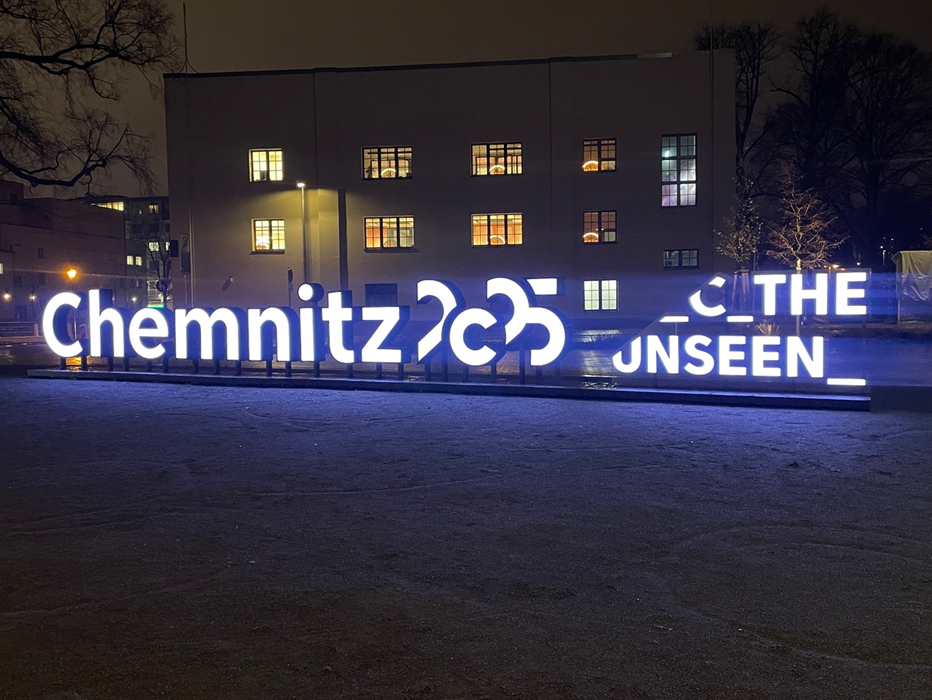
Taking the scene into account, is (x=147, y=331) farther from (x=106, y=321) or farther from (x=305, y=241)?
(x=305, y=241)

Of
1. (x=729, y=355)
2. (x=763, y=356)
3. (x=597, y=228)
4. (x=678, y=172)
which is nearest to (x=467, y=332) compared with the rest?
(x=729, y=355)

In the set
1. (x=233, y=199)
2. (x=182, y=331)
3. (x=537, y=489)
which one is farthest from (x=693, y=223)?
(x=537, y=489)

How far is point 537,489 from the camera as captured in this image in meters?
7.81

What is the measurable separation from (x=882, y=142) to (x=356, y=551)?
1961 inches

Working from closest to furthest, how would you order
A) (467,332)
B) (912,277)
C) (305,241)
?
1. (467,332)
2. (912,277)
3. (305,241)

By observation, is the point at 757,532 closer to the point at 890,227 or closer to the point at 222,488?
the point at 222,488

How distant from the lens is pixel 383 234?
1510 inches

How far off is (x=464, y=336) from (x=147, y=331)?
777cm

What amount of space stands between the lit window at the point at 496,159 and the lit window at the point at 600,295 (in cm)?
624

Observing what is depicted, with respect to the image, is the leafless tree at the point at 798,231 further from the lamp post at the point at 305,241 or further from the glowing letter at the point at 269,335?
the glowing letter at the point at 269,335

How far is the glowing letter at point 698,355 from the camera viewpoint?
14312 millimetres

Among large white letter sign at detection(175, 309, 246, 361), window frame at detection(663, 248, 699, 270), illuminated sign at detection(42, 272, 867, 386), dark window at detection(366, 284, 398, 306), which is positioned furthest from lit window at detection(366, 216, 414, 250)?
large white letter sign at detection(175, 309, 246, 361)

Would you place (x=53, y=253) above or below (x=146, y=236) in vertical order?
below

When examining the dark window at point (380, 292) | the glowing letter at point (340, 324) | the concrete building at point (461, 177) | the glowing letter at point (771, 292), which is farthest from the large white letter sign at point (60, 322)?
the dark window at point (380, 292)
